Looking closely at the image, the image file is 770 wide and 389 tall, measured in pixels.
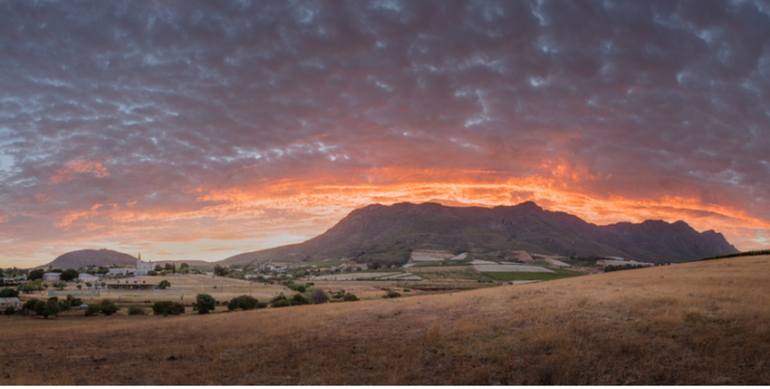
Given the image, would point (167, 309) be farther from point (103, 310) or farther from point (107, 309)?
point (103, 310)

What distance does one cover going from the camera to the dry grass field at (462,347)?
68.3 ft

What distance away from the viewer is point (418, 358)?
77.0 ft

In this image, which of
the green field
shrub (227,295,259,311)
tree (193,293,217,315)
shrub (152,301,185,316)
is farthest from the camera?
the green field

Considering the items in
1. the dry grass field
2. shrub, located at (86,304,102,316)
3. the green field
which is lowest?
the green field

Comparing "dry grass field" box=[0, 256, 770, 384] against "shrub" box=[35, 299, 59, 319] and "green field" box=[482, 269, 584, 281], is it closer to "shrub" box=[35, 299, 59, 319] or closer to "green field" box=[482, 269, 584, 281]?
"shrub" box=[35, 299, 59, 319]

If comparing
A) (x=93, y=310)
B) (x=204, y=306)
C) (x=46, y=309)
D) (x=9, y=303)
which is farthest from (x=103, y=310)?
(x=9, y=303)

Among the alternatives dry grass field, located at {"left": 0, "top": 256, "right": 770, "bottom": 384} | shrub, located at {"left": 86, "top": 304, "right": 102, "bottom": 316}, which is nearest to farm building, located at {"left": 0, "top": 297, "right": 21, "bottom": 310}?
shrub, located at {"left": 86, "top": 304, "right": 102, "bottom": 316}

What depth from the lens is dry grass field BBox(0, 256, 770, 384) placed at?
20.8 metres

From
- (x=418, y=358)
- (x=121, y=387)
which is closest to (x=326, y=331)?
(x=418, y=358)

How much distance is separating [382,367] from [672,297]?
81.0ft

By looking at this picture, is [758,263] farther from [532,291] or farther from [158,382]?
[158,382]

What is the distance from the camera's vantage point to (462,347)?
82.3ft

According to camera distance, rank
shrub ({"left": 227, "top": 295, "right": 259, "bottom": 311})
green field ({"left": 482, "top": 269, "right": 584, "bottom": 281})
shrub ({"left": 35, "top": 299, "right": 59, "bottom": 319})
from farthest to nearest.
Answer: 1. green field ({"left": 482, "top": 269, "right": 584, "bottom": 281})
2. shrub ({"left": 227, "top": 295, "right": 259, "bottom": 311})
3. shrub ({"left": 35, "top": 299, "right": 59, "bottom": 319})

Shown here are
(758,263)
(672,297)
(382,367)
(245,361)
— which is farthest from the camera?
(758,263)
